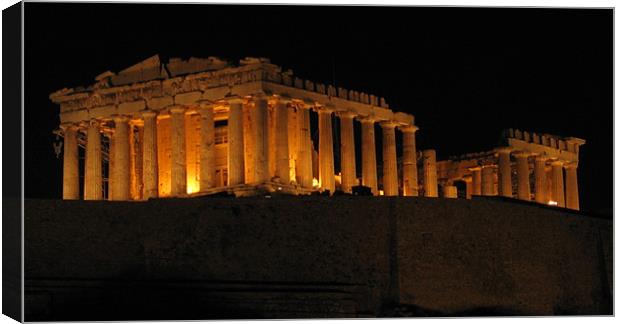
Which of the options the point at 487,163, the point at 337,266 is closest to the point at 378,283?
the point at 337,266

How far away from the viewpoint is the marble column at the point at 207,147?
71.2 m

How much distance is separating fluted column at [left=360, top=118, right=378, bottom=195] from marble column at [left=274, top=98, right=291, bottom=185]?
15.9 ft

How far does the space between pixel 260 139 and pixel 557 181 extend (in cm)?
2133

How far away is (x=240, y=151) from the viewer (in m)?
70.1

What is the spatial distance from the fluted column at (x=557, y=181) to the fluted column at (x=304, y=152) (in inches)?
674

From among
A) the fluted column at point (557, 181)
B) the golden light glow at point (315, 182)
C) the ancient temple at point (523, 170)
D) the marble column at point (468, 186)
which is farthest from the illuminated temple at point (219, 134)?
the marble column at point (468, 186)

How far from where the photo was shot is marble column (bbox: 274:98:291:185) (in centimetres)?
6988

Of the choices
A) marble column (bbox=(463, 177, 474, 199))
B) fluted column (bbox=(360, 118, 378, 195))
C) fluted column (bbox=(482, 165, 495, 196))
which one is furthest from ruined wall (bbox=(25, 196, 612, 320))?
marble column (bbox=(463, 177, 474, 199))

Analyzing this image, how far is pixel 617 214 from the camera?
49875 millimetres

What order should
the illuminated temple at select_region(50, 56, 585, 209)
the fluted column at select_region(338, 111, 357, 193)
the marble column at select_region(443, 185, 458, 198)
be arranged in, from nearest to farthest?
the illuminated temple at select_region(50, 56, 585, 209)
the fluted column at select_region(338, 111, 357, 193)
the marble column at select_region(443, 185, 458, 198)

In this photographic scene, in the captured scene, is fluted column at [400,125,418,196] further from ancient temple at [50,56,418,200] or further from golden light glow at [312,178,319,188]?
golden light glow at [312,178,319,188]

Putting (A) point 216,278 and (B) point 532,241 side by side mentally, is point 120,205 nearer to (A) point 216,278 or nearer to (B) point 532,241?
(A) point 216,278

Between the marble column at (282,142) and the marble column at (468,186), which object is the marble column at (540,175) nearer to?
the marble column at (468,186)

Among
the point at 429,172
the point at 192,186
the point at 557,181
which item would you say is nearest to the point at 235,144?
the point at 192,186
